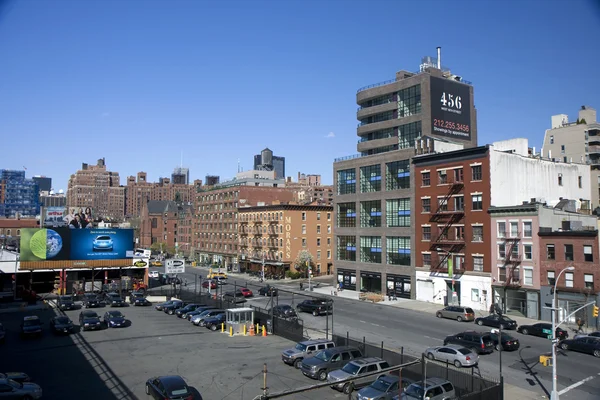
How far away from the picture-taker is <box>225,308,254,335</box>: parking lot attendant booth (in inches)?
1692

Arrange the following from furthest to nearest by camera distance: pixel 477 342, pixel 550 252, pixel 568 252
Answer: pixel 550 252 < pixel 568 252 < pixel 477 342

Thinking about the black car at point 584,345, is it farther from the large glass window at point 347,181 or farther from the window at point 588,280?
the large glass window at point 347,181

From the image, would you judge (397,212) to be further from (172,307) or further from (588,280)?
(172,307)

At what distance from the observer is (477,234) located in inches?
2228

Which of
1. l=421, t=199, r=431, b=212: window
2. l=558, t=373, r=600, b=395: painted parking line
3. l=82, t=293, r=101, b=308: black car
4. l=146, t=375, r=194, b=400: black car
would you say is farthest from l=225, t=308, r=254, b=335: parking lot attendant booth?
l=421, t=199, r=431, b=212: window

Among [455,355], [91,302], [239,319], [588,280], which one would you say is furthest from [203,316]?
[588,280]

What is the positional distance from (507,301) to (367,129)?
127 feet

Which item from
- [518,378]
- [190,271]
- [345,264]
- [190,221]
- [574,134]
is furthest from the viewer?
[190,221]

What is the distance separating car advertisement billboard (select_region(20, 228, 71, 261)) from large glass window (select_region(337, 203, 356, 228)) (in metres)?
41.7

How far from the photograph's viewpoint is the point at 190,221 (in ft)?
471

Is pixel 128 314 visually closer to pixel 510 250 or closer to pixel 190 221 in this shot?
pixel 510 250

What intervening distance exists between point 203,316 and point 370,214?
3527 centimetres

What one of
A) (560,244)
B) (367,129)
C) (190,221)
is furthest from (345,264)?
(190,221)

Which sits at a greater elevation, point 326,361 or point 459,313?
point 326,361
